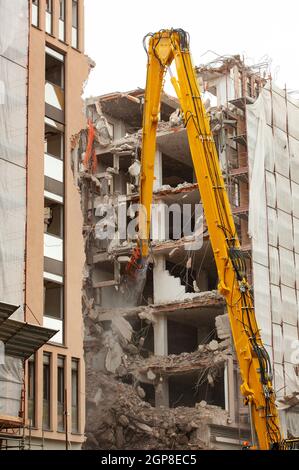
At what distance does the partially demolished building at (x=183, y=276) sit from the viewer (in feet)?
163

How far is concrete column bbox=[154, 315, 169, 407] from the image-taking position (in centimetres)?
5291

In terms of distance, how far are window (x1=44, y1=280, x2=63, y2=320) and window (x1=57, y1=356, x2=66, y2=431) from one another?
5.24 feet

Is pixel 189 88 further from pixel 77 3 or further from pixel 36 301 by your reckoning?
pixel 36 301

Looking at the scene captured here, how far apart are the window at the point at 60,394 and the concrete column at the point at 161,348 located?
63.3 feet

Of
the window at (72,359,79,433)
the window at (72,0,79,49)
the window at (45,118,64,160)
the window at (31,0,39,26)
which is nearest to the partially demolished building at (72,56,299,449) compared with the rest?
the window at (72,0,79,49)

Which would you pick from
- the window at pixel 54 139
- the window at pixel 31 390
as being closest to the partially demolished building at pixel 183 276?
the window at pixel 54 139

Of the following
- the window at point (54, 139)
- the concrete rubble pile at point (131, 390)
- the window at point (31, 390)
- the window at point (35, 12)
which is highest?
the window at point (35, 12)

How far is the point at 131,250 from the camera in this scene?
5447 centimetres

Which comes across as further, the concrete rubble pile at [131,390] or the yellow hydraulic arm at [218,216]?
the concrete rubble pile at [131,390]

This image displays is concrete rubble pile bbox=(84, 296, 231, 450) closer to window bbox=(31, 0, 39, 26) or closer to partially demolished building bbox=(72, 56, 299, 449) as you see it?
partially demolished building bbox=(72, 56, 299, 449)

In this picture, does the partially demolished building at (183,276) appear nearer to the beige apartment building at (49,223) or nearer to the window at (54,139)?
the beige apartment building at (49,223)

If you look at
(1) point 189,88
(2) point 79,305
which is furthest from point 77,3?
(2) point 79,305

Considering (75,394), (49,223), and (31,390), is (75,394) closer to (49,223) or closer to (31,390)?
(31,390)

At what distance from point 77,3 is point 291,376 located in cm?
2065
